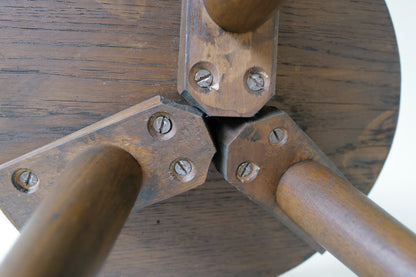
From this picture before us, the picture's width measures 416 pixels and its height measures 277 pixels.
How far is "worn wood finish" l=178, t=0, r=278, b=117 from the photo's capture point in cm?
33

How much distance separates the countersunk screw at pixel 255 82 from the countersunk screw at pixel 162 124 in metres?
0.09

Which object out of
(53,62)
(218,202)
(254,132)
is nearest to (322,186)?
(254,132)

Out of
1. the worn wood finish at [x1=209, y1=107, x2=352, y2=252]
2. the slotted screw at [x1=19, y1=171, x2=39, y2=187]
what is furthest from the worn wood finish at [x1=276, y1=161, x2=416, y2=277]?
the slotted screw at [x1=19, y1=171, x2=39, y2=187]

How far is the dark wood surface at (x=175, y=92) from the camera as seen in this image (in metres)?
0.40

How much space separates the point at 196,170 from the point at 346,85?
280 millimetres

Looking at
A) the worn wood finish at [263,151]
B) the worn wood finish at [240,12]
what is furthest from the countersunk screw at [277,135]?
the worn wood finish at [240,12]

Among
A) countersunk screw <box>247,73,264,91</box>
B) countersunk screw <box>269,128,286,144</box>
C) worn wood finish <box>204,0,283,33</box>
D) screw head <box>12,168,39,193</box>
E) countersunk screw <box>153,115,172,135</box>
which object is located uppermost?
worn wood finish <box>204,0,283,33</box>

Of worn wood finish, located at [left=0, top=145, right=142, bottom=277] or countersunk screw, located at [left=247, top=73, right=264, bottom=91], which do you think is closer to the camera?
worn wood finish, located at [left=0, top=145, right=142, bottom=277]

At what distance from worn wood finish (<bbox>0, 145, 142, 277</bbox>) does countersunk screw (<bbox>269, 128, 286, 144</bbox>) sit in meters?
0.15

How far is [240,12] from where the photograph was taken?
0.29 metres

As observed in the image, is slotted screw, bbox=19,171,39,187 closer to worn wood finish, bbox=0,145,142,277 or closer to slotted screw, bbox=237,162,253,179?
worn wood finish, bbox=0,145,142,277

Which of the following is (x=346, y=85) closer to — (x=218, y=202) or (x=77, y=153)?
(x=218, y=202)

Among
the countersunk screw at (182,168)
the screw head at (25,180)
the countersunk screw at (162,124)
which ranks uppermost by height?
the countersunk screw at (162,124)

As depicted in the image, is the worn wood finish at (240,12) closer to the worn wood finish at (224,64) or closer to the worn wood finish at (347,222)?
the worn wood finish at (224,64)
